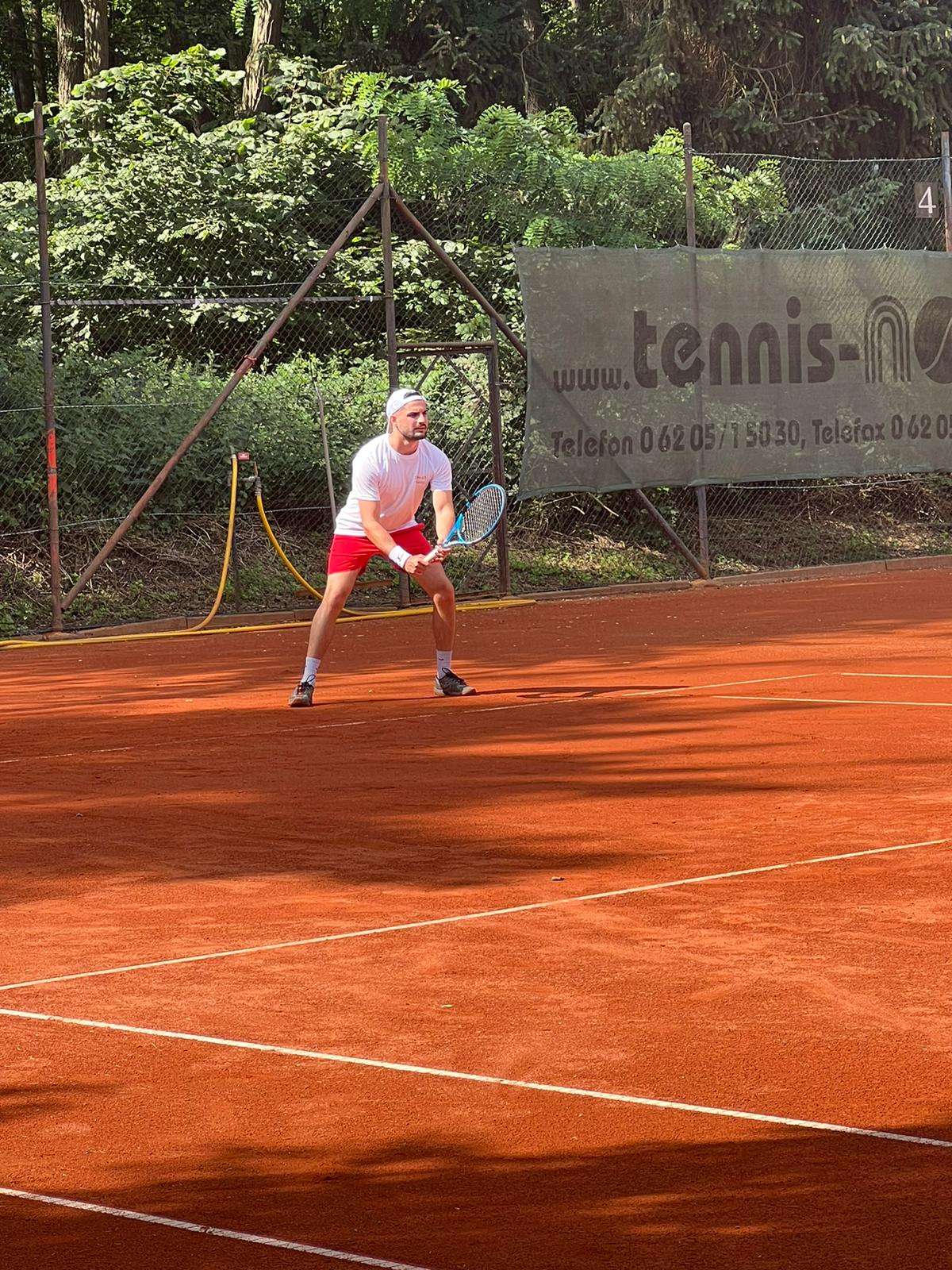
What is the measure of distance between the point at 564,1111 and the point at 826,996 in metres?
0.98

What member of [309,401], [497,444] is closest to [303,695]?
[497,444]

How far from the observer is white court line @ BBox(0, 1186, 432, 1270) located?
3105 millimetres

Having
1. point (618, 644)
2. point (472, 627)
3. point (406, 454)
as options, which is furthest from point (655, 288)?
point (406, 454)

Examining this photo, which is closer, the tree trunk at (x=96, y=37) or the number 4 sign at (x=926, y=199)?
the number 4 sign at (x=926, y=199)

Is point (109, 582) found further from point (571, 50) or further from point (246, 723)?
point (571, 50)

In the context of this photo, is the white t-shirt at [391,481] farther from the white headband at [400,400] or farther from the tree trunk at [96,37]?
the tree trunk at [96,37]

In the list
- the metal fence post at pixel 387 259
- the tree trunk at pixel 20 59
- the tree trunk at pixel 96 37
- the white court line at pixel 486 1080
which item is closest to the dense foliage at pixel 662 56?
the tree trunk at pixel 20 59

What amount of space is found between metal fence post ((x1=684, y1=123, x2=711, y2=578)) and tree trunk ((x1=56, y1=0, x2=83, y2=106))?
942 centimetres

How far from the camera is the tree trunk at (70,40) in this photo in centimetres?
2427

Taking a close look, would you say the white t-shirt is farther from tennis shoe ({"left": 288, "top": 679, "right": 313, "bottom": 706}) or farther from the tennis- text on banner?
the tennis- text on banner

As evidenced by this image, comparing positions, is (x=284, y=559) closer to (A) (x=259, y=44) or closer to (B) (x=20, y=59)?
(A) (x=259, y=44)

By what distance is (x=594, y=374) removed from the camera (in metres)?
17.3

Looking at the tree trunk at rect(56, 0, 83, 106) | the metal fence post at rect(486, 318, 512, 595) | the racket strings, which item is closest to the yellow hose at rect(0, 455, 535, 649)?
the metal fence post at rect(486, 318, 512, 595)

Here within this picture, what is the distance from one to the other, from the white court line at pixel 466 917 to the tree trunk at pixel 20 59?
79.2 feet
